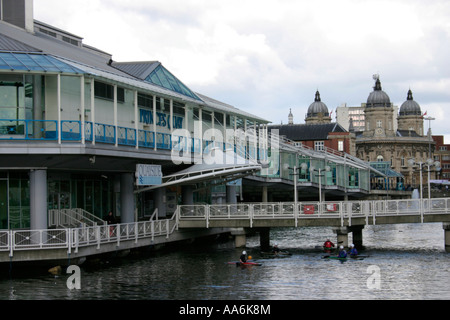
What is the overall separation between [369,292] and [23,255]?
18.7 m

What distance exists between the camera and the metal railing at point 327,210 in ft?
186

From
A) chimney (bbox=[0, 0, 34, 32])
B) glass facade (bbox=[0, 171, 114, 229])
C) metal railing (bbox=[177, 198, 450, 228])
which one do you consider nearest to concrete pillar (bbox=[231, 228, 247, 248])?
metal railing (bbox=[177, 198, 450, 228])

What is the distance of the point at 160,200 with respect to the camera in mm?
62000

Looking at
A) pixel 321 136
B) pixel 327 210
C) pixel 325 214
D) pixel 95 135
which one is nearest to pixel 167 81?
pixel 95 135

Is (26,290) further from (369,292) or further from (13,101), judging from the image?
(369,292)

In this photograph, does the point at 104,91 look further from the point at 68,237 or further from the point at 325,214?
the point at 325,214

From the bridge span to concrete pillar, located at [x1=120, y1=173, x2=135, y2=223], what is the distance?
14.4ft

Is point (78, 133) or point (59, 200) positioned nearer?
point (78, 133)

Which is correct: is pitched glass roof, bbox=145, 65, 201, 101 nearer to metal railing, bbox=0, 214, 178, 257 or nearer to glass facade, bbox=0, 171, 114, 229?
glass facade, bbox=0, 171, 114, 229

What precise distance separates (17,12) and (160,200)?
723 inches

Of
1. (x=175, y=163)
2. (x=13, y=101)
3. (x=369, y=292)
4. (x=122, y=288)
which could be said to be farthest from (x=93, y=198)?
(x=369, y=292)

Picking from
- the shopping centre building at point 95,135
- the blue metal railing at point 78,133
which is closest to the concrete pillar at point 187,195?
the shopping centre building at point 95,135

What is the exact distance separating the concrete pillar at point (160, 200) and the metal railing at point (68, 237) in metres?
9.13

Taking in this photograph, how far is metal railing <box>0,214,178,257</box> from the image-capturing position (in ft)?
137
